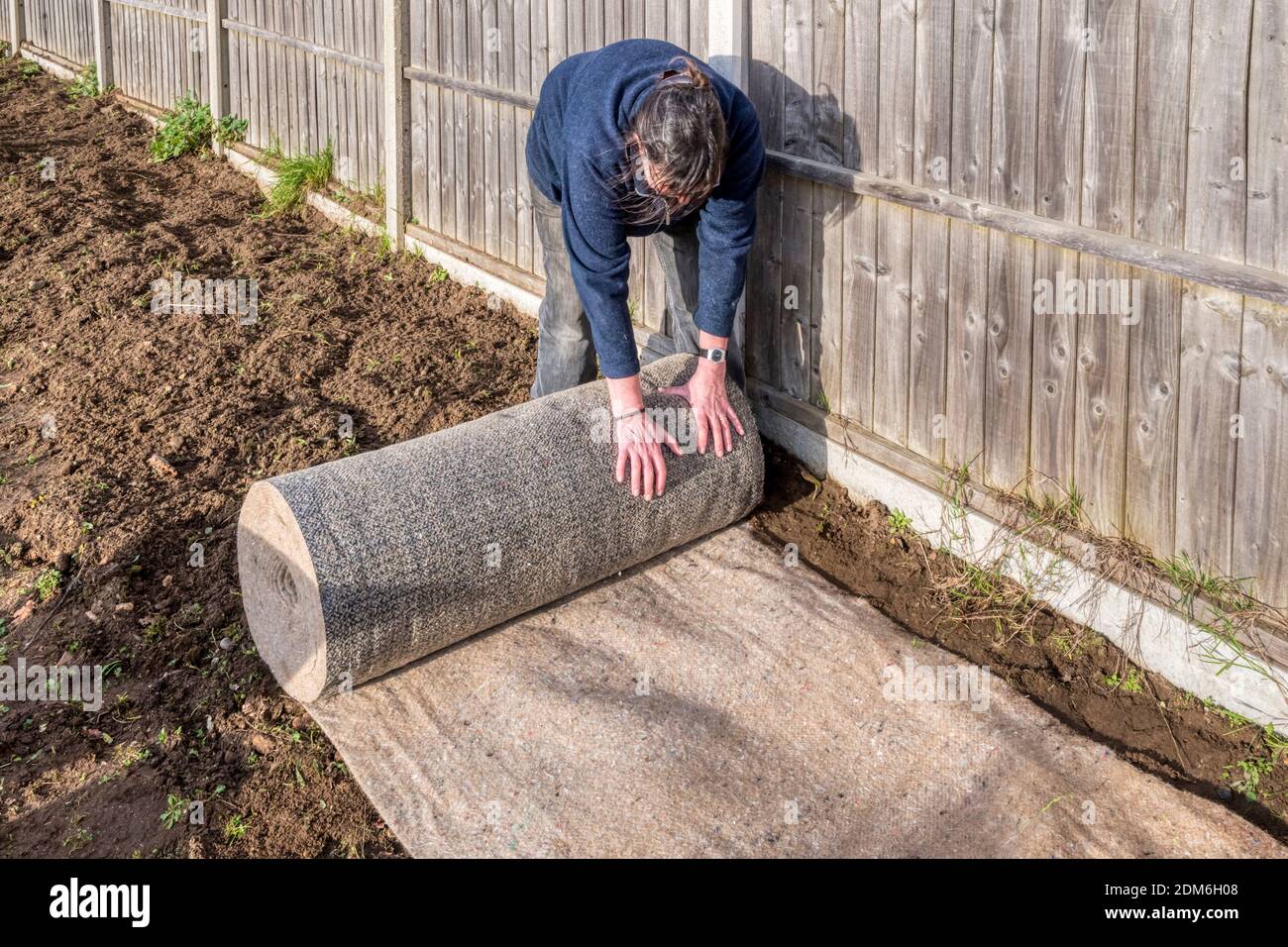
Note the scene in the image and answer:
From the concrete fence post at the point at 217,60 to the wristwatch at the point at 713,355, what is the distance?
6.80 m

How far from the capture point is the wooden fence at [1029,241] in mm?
3627

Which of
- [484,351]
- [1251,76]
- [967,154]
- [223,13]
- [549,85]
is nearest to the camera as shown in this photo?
[1251,76]

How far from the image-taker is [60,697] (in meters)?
4.41

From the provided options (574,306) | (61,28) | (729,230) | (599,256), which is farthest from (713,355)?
(61,28)

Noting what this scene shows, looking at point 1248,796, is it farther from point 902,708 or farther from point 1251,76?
point 1251,76

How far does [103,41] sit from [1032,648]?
1111 cm

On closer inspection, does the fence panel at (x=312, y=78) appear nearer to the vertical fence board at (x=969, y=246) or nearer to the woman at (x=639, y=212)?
the woman at (x=639, y=212)

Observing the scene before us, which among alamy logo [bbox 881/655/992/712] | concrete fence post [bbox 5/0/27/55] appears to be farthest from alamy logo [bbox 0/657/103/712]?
concrete fence post [bbox 5/0/27/55]

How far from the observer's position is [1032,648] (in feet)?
14.4

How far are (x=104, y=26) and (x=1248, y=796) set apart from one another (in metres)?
12.0

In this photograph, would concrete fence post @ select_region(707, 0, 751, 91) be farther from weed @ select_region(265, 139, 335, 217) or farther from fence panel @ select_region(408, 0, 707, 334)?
weed @ select_region(265, 139, 335, 217)

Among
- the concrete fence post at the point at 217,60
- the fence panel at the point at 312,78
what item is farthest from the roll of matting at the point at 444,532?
the concrete fence post at the point at 217,60

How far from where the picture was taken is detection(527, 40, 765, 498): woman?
3746 mm

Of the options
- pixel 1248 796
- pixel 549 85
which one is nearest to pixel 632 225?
pixel 549 85
